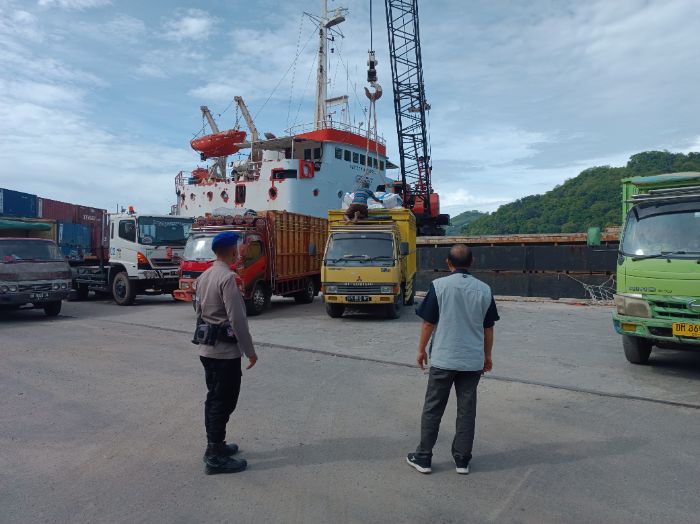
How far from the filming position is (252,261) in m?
12.6

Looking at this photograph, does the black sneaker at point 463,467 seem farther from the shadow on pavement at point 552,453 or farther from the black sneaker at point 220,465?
the black sneaker at point 220,465

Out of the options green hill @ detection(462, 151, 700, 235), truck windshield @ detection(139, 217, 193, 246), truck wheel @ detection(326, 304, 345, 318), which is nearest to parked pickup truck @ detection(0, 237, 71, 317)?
truck windshield @ detection(139, 217, 193, 246)

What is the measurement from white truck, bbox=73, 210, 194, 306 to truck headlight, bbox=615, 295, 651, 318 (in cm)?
1125

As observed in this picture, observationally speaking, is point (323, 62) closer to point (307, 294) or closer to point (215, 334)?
point (307, 294)

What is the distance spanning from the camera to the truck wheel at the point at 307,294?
1595cm

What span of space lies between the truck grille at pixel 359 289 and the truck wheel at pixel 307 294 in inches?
171

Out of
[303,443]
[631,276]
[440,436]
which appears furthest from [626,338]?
[303,443]

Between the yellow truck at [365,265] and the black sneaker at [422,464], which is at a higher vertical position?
the yellow truck at [365,265]

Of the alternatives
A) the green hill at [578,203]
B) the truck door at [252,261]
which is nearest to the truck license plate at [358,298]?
the truck door at [252,261]

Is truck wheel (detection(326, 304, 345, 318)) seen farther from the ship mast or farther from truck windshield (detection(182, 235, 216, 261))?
the ship mast

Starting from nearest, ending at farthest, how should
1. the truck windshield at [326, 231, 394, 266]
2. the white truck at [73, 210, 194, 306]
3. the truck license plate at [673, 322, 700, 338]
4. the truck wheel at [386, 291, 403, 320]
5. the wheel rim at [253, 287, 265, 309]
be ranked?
the truck license plate at [673, 322, 700, 338] < the truck windshield at [326, 231, 394, 266] < the truck wheel at [386, 291, 403, 320] < the wheel rim at [253, 287, 265, 309] < the white truck at [73, 210, 194, 306]

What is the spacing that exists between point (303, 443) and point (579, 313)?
35.0 feet

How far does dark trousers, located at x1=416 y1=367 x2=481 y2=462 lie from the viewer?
3.82m

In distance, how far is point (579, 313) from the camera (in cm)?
1319
